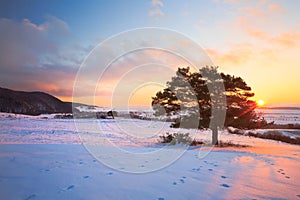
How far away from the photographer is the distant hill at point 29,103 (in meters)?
46.5

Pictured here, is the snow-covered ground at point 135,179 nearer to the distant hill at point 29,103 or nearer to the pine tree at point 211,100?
the pine tree at point 211,100

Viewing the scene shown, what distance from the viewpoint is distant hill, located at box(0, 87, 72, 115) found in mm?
46503

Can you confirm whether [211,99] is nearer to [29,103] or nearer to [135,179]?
[135,179]

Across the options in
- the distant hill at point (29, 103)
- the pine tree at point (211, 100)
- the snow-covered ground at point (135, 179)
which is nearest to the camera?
the snow-covered ground at point (135, 179)

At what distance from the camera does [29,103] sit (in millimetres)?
59062

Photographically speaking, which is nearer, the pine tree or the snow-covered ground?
the snow-covered ground

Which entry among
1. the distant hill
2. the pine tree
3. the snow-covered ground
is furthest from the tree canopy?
the distant hill

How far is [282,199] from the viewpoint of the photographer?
414 centimetres

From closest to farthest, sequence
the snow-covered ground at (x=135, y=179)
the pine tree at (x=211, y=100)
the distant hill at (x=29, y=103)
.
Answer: the snow-covered ground at (x=135, y=179) < the pine tree at (x=211, y=100) < the distant hill at (x=29, y=103)

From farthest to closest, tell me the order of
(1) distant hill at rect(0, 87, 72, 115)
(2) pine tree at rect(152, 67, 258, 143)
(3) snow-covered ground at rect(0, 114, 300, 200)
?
1. (1) distant hill at rect(0, 87, 72, 115)
2. (2) pine tree at rect(152, 67, 258, 143)
3. (3) snow-covered ground at rect(0, 114, 300, 200)

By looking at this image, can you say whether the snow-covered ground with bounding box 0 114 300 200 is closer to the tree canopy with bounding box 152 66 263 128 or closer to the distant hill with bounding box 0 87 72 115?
the tree canopy with bounding box 152 66 263 128

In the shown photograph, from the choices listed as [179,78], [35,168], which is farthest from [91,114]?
[35,168]

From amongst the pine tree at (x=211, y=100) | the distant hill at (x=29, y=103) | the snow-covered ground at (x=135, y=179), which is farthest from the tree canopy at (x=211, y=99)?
the distant hill at (x=29, y=103)

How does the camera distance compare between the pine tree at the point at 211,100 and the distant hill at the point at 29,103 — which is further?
the distant hill at the point at 29,103
